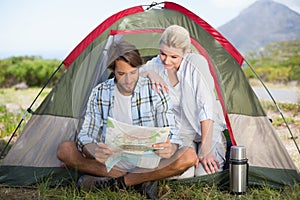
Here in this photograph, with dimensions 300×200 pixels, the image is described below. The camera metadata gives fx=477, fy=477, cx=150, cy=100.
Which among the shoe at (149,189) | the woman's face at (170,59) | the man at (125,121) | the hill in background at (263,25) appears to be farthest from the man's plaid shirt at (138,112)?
the hill in background at (263,25)

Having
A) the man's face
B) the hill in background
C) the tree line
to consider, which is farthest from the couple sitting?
the hill in background

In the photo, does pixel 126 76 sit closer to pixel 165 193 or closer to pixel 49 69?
pixel 165 193

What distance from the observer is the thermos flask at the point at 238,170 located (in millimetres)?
2451

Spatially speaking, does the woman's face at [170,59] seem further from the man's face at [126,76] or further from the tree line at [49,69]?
the tree line at [49,69]

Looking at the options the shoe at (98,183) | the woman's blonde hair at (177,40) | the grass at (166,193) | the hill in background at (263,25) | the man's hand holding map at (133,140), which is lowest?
the hill in background at (263,25)

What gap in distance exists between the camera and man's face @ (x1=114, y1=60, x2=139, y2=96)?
2.43 meters

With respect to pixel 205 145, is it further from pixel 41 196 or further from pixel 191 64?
pixel 41 196

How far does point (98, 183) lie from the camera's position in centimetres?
245

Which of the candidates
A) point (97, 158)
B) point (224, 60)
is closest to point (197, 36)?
point (224, 60)

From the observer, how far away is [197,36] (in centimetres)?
280

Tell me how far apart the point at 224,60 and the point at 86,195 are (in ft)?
3.65

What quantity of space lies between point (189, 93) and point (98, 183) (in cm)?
68

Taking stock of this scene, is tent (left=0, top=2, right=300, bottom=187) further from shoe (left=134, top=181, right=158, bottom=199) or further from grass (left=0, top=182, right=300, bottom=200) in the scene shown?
shoe (left=134, top=181, right=158, bottom=199)

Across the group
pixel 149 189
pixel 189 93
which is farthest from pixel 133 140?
pixel 189 93
